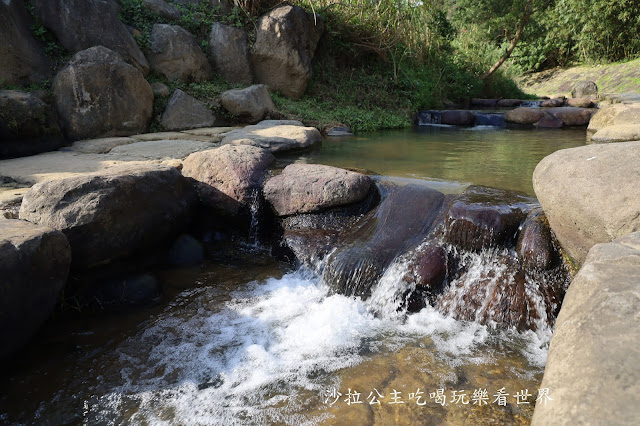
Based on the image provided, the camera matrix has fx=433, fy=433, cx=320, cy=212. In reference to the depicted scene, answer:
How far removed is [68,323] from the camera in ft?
10.2

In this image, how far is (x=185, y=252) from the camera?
4086 mm

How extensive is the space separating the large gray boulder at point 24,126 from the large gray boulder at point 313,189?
3288mm

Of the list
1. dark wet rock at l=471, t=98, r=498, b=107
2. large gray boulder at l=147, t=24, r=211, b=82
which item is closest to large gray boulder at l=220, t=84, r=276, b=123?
large gray boulder at l=147, t=24, r=211, b=82

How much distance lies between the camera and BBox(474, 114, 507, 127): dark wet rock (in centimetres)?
1195

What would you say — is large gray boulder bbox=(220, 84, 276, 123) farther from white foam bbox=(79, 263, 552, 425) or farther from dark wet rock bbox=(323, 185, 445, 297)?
white foam bbox=(79, 263, 552, 425)

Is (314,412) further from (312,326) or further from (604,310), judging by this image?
(604,310)

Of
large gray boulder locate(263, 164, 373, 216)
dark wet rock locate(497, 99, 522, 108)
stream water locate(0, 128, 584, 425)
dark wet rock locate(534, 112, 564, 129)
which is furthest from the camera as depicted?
dark wet rock locate(497, 99, 522, 108)

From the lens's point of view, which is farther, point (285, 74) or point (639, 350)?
point (285, 74)

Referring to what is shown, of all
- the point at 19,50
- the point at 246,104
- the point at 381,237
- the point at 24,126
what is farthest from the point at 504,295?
the point at 19,50

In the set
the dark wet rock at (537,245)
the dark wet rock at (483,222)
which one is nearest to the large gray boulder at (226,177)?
the dark wet rock at (483,222)

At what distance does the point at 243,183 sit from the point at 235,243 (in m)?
0.63

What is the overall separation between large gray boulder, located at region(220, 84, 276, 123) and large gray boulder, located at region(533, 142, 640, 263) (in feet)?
19.1

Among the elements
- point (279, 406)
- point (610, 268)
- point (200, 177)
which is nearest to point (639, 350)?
point (610, 268)

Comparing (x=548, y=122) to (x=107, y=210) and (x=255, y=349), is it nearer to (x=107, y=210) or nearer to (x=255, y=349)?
(x=255, y=349)
